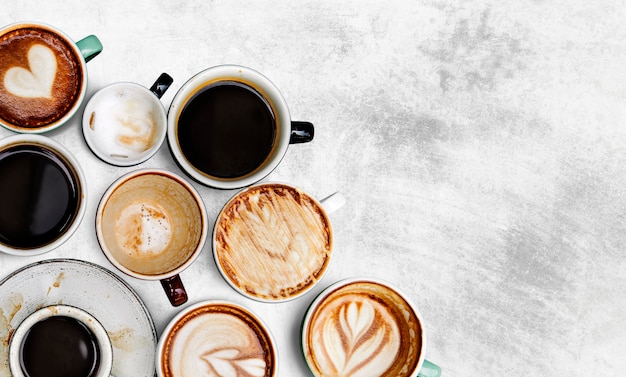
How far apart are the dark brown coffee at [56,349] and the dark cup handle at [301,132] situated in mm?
531

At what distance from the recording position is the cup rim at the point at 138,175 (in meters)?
0.97

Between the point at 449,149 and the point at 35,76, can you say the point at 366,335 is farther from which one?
the point at 35,76

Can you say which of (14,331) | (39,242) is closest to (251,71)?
(39,242)

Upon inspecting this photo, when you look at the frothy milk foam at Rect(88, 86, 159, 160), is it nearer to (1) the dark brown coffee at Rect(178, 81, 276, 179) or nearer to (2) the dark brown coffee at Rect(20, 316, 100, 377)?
(1) the dark brown coffee at Rect(178, 81, 276, 179)

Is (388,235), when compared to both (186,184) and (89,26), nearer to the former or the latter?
(186,184)

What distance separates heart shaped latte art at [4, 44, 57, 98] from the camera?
1004 millimetres

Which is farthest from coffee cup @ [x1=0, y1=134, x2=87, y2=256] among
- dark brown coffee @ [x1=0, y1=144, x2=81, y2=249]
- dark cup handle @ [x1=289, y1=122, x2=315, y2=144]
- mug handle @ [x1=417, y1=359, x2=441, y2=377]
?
mug handle @ [x1=417, y1=359, x2=441, y2=377]

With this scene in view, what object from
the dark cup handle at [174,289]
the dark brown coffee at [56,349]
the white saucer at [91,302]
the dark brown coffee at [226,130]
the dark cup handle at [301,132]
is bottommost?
the dark brown coffee at [56,349]

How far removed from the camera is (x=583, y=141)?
1.21m

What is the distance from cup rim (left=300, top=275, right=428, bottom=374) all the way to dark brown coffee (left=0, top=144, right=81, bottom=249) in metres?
0.47

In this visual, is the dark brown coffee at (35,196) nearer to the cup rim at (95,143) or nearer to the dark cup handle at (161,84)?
the cup rim at (95,143)

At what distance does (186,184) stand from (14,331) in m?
0.41

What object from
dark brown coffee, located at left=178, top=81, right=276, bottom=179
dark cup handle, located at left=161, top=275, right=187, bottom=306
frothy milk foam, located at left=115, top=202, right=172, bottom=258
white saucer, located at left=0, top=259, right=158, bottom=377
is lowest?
white saucer, located at left=0, top=259, right=158, bottom=377

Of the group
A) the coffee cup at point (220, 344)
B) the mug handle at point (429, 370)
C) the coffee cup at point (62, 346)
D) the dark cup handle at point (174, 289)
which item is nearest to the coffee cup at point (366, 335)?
the mug handle at point (429, 370)
